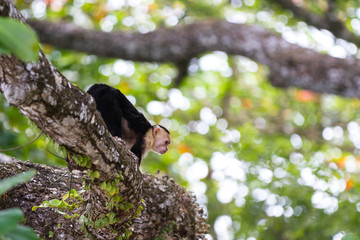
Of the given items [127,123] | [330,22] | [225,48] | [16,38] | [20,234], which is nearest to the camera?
[16,38]

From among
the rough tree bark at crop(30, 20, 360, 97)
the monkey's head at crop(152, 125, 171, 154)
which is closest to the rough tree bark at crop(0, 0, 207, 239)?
the monkey's head at crop(152, 125, 171, 154)

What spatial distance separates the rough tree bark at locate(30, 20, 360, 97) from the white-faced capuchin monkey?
1356 millimetres

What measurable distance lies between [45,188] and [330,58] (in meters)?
2.95

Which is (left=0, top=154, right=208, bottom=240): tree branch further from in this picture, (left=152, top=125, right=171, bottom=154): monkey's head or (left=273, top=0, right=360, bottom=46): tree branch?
(left=273, top=0, right=360, bottom=46): tree branch

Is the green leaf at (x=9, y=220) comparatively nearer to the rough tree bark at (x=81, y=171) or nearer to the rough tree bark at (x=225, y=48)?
the rough tree bark at (x=81, y=171)

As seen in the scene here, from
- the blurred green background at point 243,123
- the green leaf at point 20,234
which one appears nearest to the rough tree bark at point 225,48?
the blurred green background at point 243,123

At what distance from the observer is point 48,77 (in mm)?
1958

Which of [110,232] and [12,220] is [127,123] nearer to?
[110,232]

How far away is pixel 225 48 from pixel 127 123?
174cm

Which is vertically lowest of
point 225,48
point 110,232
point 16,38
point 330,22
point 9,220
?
point 9,220

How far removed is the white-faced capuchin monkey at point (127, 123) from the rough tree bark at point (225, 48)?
1356 millimetres

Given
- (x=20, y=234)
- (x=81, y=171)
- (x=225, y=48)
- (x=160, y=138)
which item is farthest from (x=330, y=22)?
(x=20, y=234)

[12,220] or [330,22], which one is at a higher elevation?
[330,22]

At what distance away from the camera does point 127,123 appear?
411 cm
